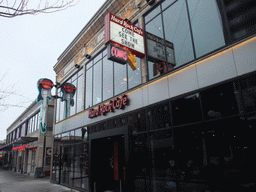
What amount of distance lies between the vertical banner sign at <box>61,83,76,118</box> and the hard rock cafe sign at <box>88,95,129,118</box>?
4.96 m

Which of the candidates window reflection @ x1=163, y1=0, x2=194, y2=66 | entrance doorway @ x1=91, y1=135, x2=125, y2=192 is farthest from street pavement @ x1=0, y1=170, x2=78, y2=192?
window reflection @ x1=163, y1=0, x2=194, y2=66

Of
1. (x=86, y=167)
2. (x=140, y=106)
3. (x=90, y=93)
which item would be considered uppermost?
(x=90, y=93)

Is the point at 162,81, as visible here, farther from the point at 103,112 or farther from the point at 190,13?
the point at 103,112

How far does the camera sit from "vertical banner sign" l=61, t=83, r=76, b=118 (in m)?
18.1

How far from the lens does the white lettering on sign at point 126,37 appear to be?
919cm

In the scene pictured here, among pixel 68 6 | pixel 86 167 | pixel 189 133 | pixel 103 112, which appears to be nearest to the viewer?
pixel 68 6

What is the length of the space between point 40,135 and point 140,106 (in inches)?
835

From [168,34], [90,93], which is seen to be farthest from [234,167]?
[90,93]

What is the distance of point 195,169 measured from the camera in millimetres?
7008

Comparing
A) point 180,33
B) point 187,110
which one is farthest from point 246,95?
point 180,33

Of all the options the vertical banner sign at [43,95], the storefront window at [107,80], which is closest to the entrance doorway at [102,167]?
the storefront window at [107,80]

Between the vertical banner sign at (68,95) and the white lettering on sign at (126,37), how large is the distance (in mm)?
10038

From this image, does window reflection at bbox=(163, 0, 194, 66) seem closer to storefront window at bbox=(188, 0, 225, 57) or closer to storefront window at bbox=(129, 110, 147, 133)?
storefront window at bbox=(188, 0, 225, 57)

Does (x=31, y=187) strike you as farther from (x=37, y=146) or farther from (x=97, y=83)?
(x=37, y=146)
